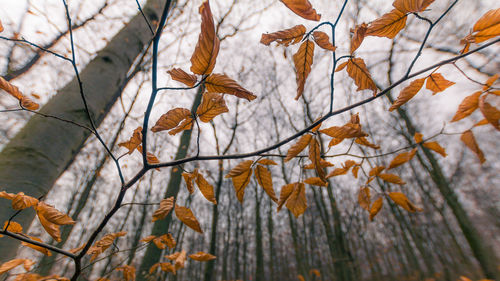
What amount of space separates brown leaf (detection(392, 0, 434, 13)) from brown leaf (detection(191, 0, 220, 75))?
0.44 m

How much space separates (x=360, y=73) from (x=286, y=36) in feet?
0.74

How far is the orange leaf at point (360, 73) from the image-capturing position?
21.4 inches

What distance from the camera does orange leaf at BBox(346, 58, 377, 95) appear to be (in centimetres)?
54

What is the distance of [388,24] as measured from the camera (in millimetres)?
499

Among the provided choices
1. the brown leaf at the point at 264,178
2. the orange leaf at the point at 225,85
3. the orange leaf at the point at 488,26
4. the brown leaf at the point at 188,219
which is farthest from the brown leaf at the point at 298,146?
the orange leaf at the point at 488,26

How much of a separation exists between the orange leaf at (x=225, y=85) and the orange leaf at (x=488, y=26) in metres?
0.53

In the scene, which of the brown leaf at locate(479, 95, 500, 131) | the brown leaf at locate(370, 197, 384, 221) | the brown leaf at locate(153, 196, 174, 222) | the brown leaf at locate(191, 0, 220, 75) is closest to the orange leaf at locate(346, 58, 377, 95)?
the brown leaf at locate(479, 95, 500, 131)

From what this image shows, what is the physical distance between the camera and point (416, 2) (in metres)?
0.46

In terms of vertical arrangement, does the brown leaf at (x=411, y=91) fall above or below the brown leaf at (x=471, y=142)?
above

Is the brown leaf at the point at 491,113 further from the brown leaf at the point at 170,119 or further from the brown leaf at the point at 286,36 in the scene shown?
the brown leaf at the point at 170,119

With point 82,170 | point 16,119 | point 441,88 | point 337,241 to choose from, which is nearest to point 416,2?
point 441,88

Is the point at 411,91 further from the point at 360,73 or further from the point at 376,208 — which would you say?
the point at 376,208

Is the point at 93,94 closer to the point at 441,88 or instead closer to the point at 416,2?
the point at 416,2

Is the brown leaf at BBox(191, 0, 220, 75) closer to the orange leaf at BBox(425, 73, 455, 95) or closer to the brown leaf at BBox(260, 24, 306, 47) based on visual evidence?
the brown leaf at BBox(260, 24, 306, 47)
